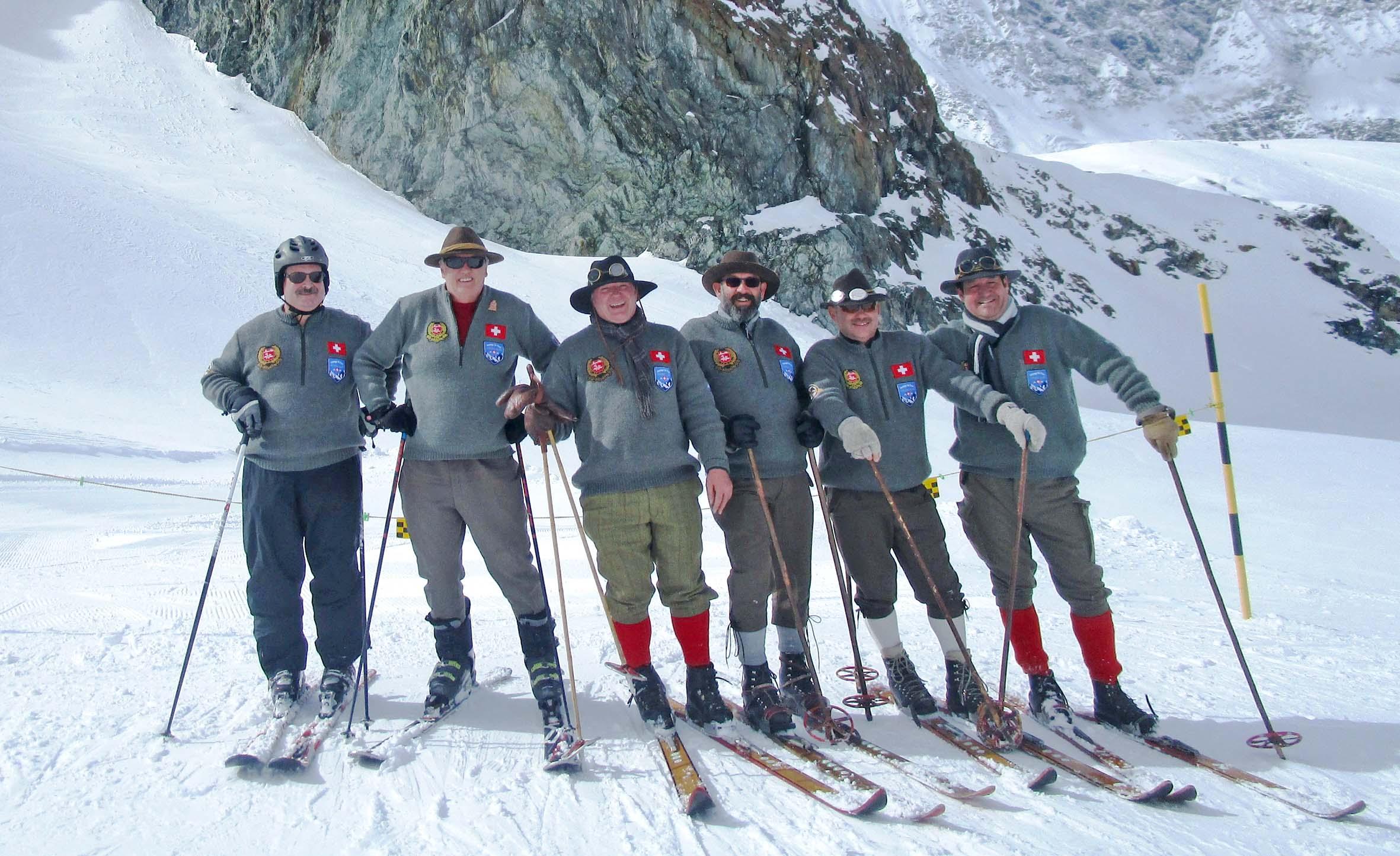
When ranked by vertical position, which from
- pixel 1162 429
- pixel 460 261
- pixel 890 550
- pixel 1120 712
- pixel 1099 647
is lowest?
pixel 1120 712

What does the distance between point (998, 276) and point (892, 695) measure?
6.43ft

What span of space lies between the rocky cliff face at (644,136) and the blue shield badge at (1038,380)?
2221 centimetres

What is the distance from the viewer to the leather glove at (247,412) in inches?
132

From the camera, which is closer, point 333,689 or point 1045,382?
point 333,689

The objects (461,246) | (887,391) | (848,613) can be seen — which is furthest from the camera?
(887,391)

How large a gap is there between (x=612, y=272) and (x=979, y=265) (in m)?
1.66

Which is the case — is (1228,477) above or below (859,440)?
below

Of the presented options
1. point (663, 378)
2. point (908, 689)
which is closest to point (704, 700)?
point (908, 689)

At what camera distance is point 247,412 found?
11.1 ft

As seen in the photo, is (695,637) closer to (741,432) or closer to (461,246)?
(741,432)

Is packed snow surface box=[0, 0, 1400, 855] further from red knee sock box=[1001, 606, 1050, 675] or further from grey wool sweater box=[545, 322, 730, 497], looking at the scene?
grey wool sweater box=[545, 322, 730, 497]

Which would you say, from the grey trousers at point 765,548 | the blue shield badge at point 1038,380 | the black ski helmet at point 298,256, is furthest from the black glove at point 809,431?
the black ski helmet at point 298,256

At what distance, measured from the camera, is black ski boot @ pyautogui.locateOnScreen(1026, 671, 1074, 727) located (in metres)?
3.43

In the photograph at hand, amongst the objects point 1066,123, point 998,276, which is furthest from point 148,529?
point 1066,123
